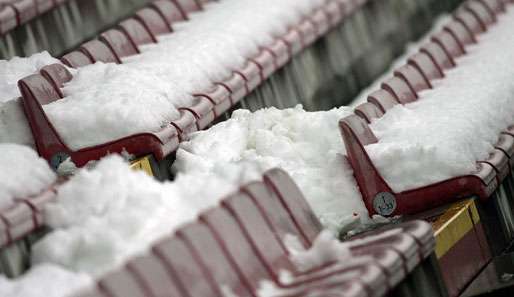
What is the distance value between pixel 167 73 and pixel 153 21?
2.83 feet

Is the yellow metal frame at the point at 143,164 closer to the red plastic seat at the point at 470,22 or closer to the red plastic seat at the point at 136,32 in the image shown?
the red plastic seat at the point at 136,32

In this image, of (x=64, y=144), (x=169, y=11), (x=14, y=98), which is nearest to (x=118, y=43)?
(x=169, y=11)

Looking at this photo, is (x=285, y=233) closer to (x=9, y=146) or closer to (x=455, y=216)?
(x=455, y=216)

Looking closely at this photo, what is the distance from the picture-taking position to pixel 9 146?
4203mm

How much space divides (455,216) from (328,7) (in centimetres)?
266

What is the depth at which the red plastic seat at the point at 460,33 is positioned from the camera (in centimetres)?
637

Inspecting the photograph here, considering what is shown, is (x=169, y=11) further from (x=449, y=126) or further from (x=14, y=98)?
(x=449, y=126)

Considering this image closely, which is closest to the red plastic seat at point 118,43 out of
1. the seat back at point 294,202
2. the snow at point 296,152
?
the snow at point 296,152

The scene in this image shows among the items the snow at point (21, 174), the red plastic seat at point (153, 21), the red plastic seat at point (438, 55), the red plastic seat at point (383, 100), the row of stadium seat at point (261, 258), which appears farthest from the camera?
the red plastic seat at point (438, 55)

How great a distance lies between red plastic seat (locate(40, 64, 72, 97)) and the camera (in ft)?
15.6

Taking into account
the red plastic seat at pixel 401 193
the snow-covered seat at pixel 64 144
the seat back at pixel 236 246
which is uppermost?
the snow-covered seat at pixel 64 144

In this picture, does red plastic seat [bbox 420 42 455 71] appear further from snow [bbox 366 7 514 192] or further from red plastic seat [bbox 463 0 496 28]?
red plastic seat [bbox 463 0 496 28]

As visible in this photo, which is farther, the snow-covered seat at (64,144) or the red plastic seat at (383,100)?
the red plastic seat at (383,100)

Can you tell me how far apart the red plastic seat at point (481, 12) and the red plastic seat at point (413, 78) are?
1324 millimetres
